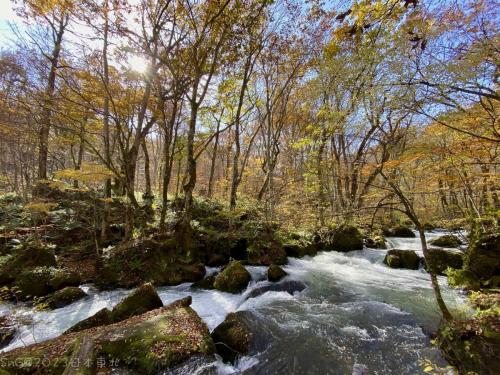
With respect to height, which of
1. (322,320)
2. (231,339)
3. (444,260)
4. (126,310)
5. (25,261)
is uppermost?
(444,260)

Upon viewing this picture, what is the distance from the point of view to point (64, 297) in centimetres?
633

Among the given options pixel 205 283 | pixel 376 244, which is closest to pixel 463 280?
pixel 205 283

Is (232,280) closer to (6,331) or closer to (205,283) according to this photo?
(205,283)

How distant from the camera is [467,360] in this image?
3625 millimetres

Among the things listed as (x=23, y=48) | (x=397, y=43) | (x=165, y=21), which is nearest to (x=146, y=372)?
(x=397, y=43)

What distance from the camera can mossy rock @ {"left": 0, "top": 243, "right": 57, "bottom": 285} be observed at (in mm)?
6895

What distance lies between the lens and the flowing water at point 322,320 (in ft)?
13.8

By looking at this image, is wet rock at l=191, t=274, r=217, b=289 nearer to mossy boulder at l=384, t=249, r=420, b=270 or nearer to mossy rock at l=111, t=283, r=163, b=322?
mossy rock at l=111, t=283, r=163, b=322

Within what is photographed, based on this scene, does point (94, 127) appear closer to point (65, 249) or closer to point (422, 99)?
point (65, 249)

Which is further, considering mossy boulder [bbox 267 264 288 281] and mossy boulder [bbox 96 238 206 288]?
mossy boulder [bbox 267 264 288 281]

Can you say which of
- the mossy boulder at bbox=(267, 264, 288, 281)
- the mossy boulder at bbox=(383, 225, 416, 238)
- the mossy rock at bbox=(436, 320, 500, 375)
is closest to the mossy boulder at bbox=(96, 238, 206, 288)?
the mossy boulder at bbox=(267, 264, 288, 281)

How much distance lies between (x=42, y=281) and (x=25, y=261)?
1.18m

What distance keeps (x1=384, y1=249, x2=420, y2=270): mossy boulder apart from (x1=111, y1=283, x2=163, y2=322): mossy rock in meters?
8.63

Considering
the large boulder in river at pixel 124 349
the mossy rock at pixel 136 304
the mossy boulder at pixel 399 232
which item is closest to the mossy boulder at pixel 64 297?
the mossy rock at pixel 136 304
